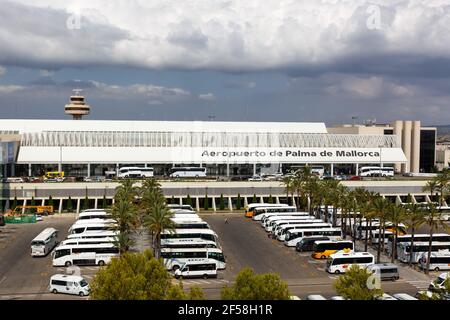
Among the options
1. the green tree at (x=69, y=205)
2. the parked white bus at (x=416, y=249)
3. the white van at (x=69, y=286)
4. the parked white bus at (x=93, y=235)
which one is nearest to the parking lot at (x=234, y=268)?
the white van at (x=69, y=286)

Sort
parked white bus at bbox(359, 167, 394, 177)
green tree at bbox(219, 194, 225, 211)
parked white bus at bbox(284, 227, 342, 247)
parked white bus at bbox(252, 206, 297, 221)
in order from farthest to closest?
parked white bus at bbox(359, 167, 394, 177), green tree at bbox(219, 194, 225, 211), parked white bus at bbox(252, 206, 297, 221), parked white bus at bbox(284, 227, 342, 247)

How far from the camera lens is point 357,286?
14.2m

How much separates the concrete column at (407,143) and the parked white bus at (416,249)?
36680mm

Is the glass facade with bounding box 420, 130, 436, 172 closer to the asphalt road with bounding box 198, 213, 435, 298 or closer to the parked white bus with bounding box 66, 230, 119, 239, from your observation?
the asphalt road with bounding box 198, 213, 435, 298

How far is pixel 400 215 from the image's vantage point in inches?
985

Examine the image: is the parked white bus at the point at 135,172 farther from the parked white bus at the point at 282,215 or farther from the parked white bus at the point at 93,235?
the parked white bus at the point at 93,235

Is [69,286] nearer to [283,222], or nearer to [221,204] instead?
[283,222]

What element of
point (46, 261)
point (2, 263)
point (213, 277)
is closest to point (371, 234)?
point (213, 277)

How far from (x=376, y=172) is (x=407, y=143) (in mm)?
8659

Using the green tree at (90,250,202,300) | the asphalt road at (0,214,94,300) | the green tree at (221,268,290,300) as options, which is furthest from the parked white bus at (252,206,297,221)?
the green tree at (221,268,290,300)

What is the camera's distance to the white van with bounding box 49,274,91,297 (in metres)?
20.6

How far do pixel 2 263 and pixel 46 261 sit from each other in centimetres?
196

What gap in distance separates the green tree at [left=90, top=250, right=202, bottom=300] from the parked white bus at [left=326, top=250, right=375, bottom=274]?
1150 centimetres
